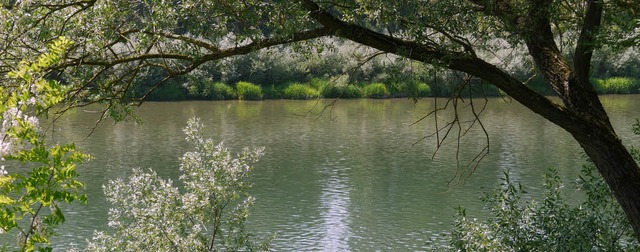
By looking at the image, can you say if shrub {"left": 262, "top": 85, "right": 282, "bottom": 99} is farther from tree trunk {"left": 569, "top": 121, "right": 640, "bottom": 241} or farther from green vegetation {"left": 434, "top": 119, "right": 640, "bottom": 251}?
tree trunk {"left": 569, "top": 121, "right": 640, "bottom": 241}

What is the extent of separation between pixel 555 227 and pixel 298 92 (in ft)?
67.4

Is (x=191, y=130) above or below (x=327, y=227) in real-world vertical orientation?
above

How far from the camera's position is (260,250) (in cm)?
693

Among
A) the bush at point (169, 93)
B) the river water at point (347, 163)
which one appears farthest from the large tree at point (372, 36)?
the bush at point (169, 93)

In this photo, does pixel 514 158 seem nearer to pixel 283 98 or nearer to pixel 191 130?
pixel 191 130

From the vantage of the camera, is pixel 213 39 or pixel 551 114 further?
pixel 213 39

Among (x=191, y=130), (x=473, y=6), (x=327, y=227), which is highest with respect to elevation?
(x=473, y=6)

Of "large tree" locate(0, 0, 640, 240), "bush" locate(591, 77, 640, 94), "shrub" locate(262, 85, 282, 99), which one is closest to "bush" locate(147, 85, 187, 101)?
"shrub" locate(262, 85, 282, 99)

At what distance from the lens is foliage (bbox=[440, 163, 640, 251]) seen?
5508 millimetres

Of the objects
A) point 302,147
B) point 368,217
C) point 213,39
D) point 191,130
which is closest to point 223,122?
point 302,147

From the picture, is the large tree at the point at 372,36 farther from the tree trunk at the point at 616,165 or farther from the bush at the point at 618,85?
the bush at the point at 618,85

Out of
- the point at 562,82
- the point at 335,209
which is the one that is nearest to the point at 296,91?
the point at 335,209

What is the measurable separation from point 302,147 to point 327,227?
566cm

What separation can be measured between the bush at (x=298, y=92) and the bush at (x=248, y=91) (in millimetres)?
784
